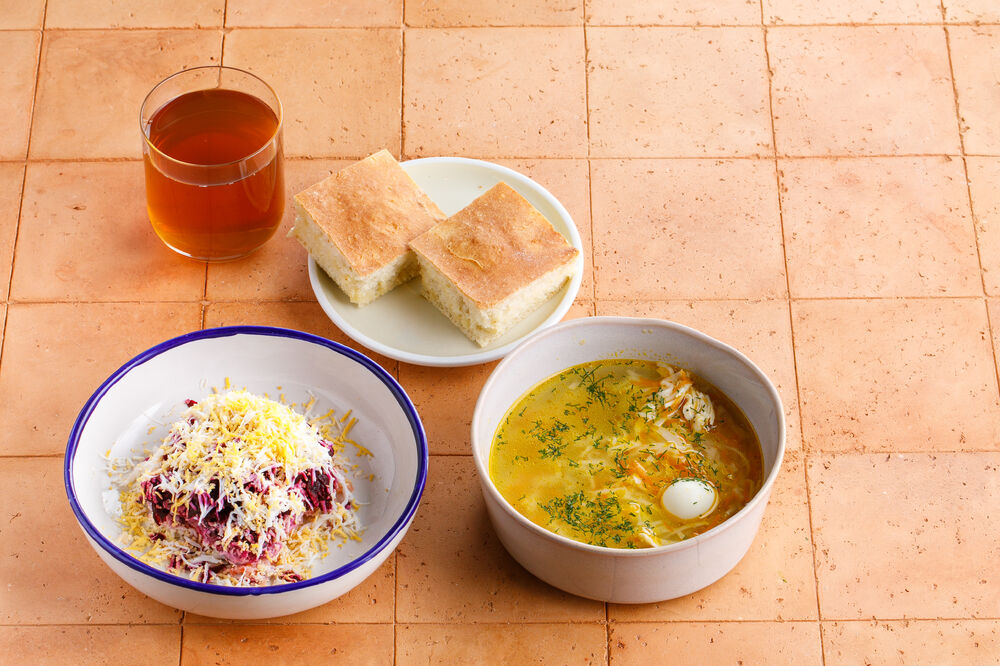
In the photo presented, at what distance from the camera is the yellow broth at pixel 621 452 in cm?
193

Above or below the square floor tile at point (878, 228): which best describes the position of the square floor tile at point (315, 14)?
above

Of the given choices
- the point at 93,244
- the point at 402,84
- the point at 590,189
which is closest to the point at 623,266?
the point at 590,189

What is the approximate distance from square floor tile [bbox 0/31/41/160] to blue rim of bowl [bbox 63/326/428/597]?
2.65ft

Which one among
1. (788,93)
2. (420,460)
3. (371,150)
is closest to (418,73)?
(371,150)

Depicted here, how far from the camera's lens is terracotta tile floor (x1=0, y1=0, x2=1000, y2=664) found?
2.01m

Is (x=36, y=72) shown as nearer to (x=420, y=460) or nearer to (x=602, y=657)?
(x=420, y=460)

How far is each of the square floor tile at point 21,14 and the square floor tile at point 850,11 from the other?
70.1 inches

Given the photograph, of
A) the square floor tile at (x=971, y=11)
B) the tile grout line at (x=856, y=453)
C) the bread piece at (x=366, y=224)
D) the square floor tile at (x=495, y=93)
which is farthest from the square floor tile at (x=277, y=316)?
the square floor tile at (x=971, y=11)

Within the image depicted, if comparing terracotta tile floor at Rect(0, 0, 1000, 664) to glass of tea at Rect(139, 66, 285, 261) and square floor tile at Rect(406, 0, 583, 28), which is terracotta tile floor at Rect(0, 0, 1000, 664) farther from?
glass of tea at Rect(139, 66, 285, 261)

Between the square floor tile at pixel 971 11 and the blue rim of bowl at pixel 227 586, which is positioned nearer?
the blue rim of bowl at pixel 227 586

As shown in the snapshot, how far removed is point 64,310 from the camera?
237cm

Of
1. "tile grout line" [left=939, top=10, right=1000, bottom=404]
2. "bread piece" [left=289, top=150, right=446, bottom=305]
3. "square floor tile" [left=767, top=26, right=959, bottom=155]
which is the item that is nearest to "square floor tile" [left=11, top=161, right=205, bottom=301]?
"bread piece" [left=289, top=150, right=446, bottom=305]

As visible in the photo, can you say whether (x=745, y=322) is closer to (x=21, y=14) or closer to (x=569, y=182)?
(x=569, y=182)

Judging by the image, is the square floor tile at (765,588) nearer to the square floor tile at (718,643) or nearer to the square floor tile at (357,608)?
the square floor tile at (718,643)
